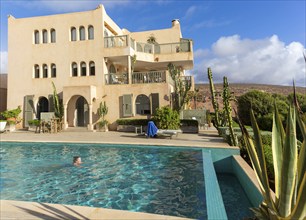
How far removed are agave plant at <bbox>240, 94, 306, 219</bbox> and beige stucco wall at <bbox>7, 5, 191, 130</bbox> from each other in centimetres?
1610

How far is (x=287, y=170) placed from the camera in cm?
189

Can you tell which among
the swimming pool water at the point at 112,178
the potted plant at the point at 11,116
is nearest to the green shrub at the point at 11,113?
the potted plant at the point at 11,116

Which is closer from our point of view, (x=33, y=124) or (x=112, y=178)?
(x=112, y=178)

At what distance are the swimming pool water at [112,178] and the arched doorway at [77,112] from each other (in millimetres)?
9067

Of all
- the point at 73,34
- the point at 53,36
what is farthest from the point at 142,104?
the point at 53,36

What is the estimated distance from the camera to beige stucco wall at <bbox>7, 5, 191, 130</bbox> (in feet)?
62.8

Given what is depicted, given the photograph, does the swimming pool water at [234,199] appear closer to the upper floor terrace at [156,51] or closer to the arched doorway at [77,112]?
the upper floor terrace at [156,51]

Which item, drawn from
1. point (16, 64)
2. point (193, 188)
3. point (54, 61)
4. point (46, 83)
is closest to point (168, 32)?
point (54, 61)

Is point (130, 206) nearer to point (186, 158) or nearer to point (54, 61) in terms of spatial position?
point (186, 158)

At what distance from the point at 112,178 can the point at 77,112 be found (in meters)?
15.1

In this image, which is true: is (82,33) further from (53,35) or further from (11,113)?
(11,113)

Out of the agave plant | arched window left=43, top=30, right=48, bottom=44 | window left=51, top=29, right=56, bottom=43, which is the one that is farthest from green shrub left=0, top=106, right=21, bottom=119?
the agave plant

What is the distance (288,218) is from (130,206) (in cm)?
392

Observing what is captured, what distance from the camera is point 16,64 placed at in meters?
21.4
